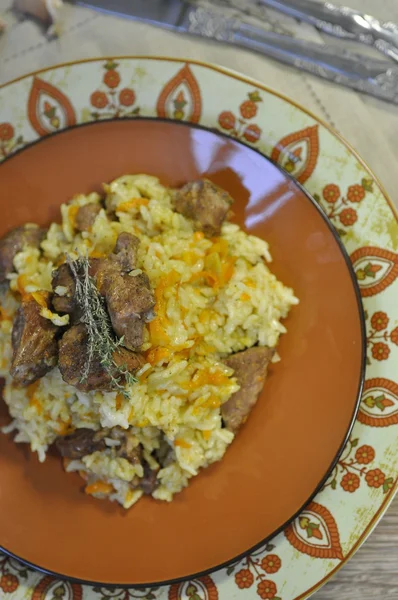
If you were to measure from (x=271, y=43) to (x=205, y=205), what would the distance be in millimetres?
1473

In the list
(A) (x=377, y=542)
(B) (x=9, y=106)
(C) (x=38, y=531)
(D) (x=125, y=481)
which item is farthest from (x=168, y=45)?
(A) (x=377, y=542)

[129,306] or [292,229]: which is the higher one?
[292,229]

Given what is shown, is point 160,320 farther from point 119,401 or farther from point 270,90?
point 270,90

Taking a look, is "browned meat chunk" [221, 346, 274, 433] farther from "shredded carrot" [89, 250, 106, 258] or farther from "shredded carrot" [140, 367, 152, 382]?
"shredded carrot" [89, 250, 106, 258]

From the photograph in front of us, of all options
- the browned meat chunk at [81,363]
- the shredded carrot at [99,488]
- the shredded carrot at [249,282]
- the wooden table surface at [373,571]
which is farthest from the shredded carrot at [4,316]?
the wooden table surface at [373,571]

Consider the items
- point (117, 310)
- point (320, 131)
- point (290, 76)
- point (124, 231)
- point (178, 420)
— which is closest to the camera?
point (117, 310)

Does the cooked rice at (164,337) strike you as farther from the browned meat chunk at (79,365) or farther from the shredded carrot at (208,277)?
the browned meat chunk at (79,365)

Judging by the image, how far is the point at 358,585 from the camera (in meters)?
3.10

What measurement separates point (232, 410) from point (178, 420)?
0.32 meters

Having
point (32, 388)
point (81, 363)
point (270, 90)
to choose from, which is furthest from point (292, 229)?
point (32, 388)

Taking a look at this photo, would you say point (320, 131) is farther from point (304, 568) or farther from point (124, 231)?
point (304, 568)

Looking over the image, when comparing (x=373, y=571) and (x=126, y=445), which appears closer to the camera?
(x=126, y=445)

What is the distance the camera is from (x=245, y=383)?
2893 mm

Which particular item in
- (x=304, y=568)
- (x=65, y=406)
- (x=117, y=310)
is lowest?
(x=304, y=568)
